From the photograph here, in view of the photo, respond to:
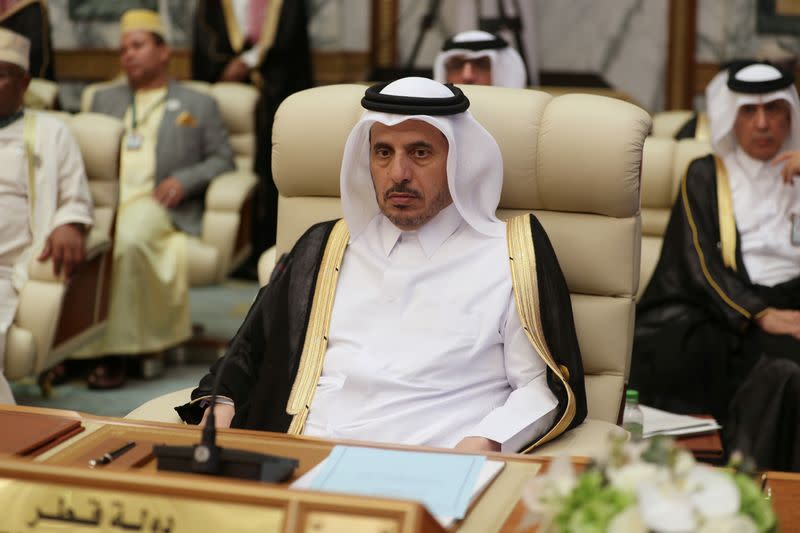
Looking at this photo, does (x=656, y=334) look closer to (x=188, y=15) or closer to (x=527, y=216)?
(x=527, y=216)

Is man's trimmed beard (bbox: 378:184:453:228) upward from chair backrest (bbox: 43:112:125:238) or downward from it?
upward

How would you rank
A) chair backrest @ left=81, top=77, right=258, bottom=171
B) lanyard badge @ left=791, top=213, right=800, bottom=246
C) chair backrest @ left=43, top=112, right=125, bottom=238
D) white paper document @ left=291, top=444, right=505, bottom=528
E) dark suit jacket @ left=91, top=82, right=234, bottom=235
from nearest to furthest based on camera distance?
white paper document @ left=291, top=444, right=505, bottom=528, lanyard badge @ left=791, top=213, right=800, bottom=246, chair backrest @ left=43, top=112, right=125, bottom=238, dark suit jacket @ left=91, top=82, right=234, bottom=235, chair backrest @ left=81, top=77, right=258, bottom=171

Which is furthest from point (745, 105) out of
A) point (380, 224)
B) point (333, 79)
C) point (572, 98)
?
point (333, 79)

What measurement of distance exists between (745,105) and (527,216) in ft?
5.41

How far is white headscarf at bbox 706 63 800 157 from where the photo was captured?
3936mm

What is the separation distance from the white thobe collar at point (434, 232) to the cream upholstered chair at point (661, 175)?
6.56 feet

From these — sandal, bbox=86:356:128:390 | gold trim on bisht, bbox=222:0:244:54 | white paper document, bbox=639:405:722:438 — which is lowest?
sandal, bbox=86:356:128:390

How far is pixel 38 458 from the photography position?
6.02ft

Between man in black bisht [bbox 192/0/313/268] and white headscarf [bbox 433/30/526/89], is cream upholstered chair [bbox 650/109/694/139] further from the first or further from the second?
man in black bisht [bbox 192/0/313/268]

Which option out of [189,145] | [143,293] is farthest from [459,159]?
[189,145]

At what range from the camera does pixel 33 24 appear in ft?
20.1

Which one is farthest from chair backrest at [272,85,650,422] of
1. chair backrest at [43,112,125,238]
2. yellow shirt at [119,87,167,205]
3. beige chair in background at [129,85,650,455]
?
yellow shirt at [119,87,167,205]

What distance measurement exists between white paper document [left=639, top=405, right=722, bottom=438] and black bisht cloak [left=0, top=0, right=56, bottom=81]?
4157 mm

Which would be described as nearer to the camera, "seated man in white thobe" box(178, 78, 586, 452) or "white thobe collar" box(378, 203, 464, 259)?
"seated man in white thobe" box(178, 78, 586, 452)
